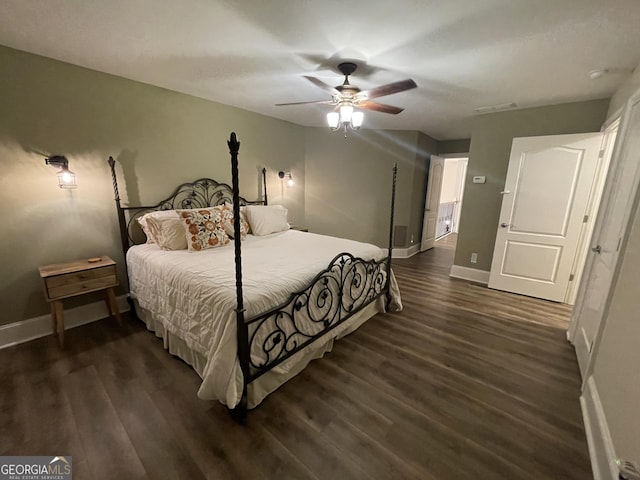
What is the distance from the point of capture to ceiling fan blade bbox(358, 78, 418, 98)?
1.95m

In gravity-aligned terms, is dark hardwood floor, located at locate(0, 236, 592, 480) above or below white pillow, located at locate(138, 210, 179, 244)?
below

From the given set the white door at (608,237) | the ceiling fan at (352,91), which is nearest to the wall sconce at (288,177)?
the ceiling fan at (352,91)

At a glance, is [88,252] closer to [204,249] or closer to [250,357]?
[204,249]

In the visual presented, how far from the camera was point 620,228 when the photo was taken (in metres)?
1.84

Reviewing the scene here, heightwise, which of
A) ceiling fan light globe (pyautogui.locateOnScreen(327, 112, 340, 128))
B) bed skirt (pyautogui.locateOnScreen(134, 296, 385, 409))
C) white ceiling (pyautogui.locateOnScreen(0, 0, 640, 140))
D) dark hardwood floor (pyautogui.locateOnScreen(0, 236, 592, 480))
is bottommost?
dark hardwood floor (pyautogui.locateOnScreen(0, 236, 592, 480))

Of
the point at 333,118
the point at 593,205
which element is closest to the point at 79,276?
the point at 333,118

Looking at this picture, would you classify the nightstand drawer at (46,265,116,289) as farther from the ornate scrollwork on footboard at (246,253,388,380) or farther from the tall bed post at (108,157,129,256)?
the ornate scrollwork on footboard at (246,253,388,380)

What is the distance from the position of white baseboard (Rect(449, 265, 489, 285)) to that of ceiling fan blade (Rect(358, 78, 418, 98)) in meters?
3.05

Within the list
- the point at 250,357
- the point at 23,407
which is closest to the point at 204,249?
the point at 250,357

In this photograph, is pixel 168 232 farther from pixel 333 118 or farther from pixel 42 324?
pixel 333 118

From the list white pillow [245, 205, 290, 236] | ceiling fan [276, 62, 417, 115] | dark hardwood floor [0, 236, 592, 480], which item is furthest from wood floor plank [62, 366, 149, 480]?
ceiling fan [276, 62, 417, 115]

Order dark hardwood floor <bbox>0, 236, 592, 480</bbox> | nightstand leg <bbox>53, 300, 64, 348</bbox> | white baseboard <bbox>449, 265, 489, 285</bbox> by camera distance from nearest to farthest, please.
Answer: dark hardwood floor <bbox>0, 236, 592, 480</bbox>
nightstand leg <bbox>53, 300, 64, 348</bbox>
white baseboard <bbox>449, 265, 489, 285</bbox>

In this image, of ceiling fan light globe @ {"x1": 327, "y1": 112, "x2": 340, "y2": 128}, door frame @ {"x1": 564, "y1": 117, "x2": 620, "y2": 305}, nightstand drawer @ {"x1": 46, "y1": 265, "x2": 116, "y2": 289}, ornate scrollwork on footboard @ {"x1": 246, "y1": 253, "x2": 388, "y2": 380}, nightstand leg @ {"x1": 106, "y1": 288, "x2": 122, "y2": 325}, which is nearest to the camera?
ornate scrollwork on footboard @ {"x1": 246, "y1": 253, "x2": 388, "y2": 380}

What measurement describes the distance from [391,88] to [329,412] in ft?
7.75
